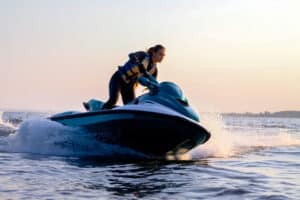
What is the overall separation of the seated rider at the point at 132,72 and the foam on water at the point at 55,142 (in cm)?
86

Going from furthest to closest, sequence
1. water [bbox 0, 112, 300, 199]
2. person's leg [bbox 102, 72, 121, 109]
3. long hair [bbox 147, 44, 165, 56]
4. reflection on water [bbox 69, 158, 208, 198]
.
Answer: person's leg [bbox 102, 72, 121, 109] → long hair [bbox 147, 44, 165, 56] → reflection on water [bbox 69, 158, 208, 198] → water [bbox 0, 112, 300, 199]

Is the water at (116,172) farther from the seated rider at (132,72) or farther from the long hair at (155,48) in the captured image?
the long hair at (155,48)

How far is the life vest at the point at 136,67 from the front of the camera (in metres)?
9.64

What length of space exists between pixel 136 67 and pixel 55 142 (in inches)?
88.5

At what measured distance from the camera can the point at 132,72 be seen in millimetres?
9938

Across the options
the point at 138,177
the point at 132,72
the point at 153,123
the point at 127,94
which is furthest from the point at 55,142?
the point at 138,177

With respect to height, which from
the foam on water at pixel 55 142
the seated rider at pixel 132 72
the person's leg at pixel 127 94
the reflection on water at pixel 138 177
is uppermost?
the seated rider at pixel 132 72

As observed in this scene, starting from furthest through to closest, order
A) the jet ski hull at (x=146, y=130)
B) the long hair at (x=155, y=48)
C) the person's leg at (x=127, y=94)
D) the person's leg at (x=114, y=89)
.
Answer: the person's leg at (x=127, y=94)
the person's leg at (x=114, y=89)
the long hair at (x=155, y=48)
the jet ski hull at (x=146, y=130)

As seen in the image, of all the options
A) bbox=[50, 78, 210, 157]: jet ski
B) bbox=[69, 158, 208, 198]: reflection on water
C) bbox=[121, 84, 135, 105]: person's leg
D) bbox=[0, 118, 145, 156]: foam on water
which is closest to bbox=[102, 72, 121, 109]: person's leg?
bbox=[121, 84, 135, 105]: person's leg

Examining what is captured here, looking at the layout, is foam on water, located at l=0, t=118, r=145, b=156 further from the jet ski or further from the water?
the jet ski

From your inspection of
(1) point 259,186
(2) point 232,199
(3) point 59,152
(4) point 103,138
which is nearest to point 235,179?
(1) point 259,186

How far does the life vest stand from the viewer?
31.6ft

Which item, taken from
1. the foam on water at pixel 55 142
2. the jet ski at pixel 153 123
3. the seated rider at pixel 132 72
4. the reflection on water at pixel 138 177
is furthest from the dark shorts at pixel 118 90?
the reflection on water at pixel 138 177

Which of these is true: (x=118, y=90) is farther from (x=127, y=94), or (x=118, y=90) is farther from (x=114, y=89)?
(x=127, y=94)
